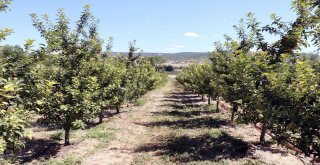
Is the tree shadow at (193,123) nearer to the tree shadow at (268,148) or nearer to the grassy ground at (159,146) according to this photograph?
the grassy ground at (159,146)

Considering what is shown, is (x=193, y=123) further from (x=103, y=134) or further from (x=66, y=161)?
(x=66, y=161)

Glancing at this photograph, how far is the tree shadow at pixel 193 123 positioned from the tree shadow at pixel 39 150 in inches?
338

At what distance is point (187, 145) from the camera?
17.3 m

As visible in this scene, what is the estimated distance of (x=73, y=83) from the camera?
53.7 ft

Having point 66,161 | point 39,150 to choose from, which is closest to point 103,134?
point 39,150

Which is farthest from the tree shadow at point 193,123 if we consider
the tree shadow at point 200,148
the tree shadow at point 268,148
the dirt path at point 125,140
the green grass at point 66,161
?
the green grass at point 66,161

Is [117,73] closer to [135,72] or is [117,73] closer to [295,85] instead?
[135,72]

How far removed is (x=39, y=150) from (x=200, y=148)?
904cm

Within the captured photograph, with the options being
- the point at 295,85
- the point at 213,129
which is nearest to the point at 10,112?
the point at 295,85

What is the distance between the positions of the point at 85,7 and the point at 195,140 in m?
10.8

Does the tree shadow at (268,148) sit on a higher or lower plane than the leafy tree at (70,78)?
lower

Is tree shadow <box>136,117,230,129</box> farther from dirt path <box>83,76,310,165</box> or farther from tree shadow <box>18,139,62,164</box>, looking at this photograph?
tree shadow <box>18,139,62,164</box>

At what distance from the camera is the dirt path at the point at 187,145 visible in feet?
48.7

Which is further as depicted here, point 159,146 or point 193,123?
point 193,123
